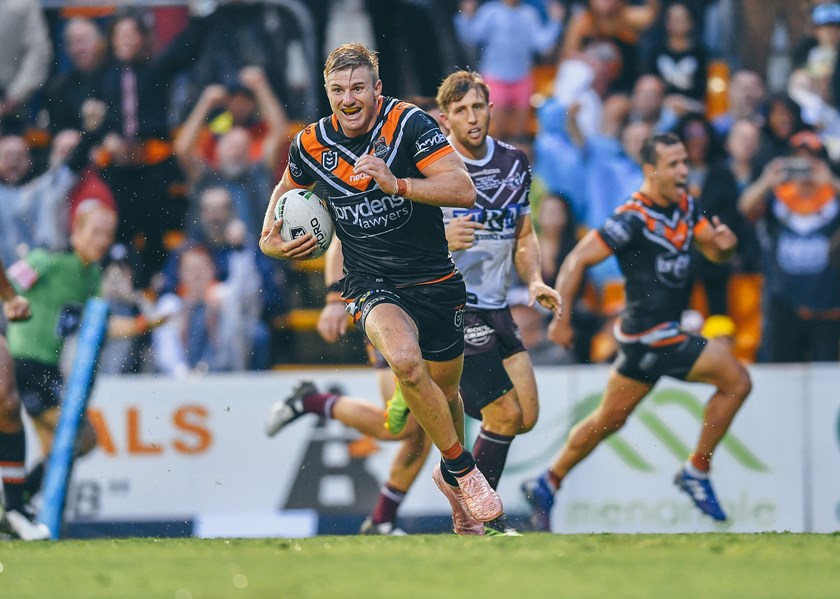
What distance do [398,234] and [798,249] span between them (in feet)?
18.9

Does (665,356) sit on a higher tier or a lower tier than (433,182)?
lower

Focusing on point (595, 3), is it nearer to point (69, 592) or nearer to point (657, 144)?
point (657, 144)

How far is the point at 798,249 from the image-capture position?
1278 centimetres

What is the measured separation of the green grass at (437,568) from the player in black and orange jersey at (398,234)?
761 millimetres

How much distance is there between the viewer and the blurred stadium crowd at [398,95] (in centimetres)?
1266

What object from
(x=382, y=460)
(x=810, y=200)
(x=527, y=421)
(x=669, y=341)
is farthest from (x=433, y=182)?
(x=810, y=200)

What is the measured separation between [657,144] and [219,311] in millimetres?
4108

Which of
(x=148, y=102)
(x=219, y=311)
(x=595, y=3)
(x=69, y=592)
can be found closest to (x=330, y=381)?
(x=219, y=311)

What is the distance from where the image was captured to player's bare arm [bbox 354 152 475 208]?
734cm

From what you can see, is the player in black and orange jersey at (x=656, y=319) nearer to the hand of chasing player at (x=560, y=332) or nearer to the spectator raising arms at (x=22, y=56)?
the hand of chasing player at (x=560, y=332)

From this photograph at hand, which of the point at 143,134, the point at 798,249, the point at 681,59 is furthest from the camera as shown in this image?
the point at 681,59

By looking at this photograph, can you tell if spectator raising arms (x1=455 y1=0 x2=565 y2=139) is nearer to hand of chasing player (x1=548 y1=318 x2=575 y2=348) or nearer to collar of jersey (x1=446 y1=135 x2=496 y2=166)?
hand of chasing player (x1=548 y1=318 x2=575 y2=348)

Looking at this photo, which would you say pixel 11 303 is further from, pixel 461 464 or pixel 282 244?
pixel 461 464

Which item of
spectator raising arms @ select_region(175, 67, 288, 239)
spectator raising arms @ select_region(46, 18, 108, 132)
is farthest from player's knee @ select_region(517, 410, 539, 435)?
spectator raising arms @ select_region(46, 18, 108, 132)
